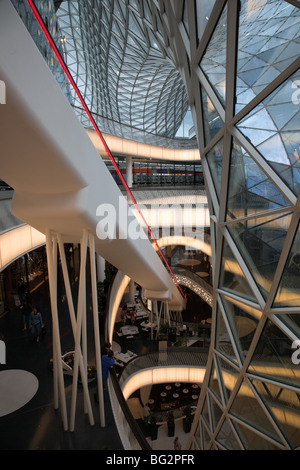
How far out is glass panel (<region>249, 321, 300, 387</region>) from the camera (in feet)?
20.1

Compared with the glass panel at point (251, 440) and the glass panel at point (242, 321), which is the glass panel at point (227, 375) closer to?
the glass panel at point (251, 440)

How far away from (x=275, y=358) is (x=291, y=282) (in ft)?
7.23

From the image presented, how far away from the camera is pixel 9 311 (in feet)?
54.2

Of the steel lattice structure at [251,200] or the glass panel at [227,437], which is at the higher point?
the steel lattice structure at [251,200]

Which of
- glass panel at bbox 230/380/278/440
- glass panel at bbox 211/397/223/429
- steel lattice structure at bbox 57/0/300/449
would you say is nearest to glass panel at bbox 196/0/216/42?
steel lattice structure at bbox 57/0/300/449

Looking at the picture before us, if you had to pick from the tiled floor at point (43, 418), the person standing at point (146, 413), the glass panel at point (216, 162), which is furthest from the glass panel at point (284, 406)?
the person standing at point (146, 413)

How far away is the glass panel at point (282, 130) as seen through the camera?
4.73m

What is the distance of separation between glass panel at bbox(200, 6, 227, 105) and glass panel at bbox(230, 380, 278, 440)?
772cm

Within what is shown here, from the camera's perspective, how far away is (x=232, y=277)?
8125 mm

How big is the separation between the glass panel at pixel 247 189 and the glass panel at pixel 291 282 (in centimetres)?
93

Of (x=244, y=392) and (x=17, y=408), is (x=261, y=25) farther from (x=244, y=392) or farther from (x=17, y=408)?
(x=17, y=408)

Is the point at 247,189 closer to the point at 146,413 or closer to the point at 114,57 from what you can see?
the point at 146,413

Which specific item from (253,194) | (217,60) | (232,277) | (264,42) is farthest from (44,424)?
(264,42)

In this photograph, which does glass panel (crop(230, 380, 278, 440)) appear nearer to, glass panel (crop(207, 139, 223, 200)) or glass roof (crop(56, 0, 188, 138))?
glass panel (crop(207, 139, 223, 200))
